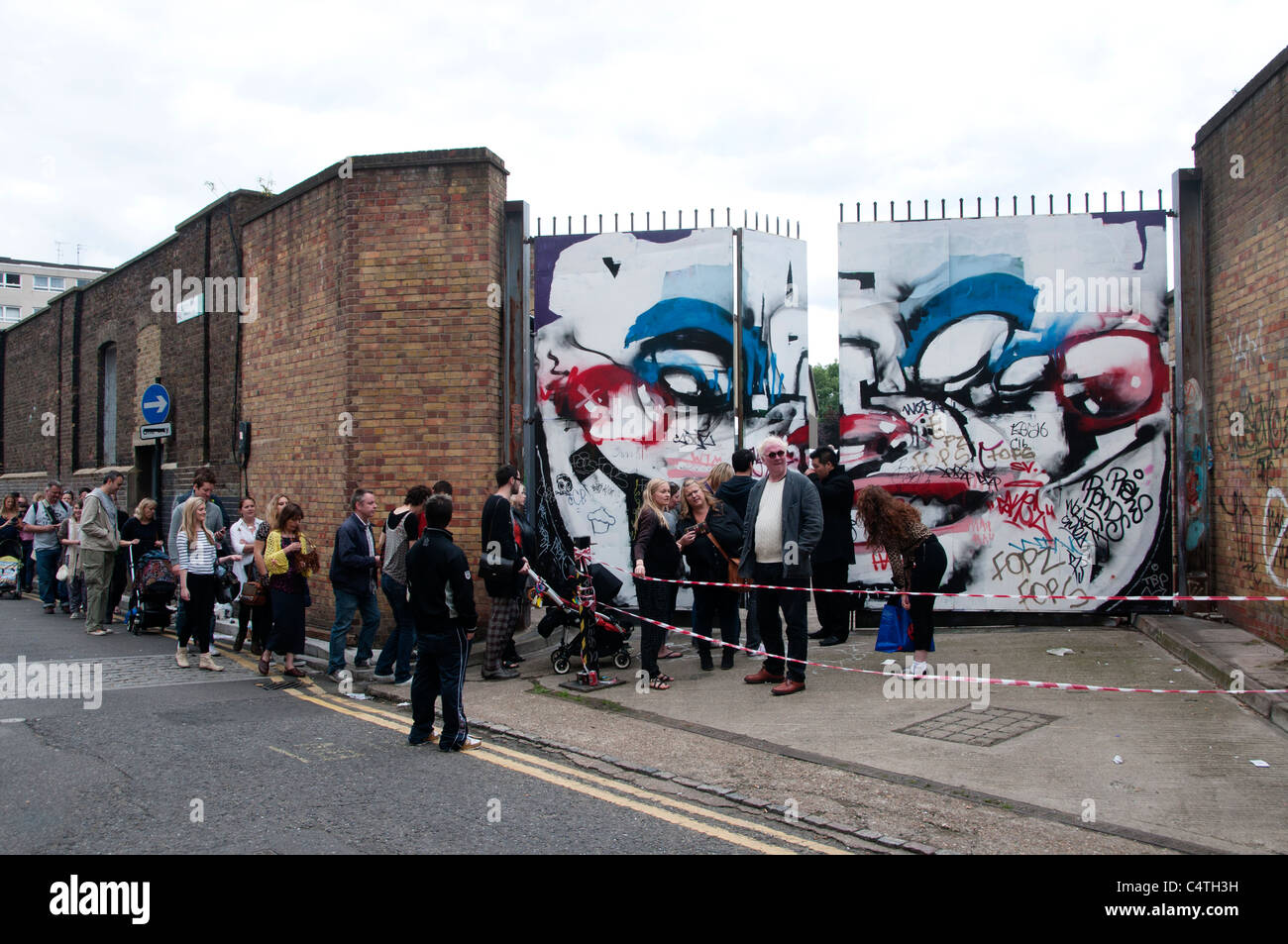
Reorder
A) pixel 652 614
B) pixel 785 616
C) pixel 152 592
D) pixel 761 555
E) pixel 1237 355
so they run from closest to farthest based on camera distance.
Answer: pixel 785 616 → pixel 761 555 → pixel 652 614 → pixel 1237 355 → pixel 152 592

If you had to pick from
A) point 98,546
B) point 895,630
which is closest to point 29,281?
point 98,546

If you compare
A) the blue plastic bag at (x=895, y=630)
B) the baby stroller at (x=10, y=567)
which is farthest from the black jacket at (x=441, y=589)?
the baby stroller at (x=10, y=567)

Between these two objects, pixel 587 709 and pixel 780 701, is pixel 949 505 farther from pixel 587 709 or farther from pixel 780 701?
pixel 587 709

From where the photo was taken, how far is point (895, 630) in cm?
802

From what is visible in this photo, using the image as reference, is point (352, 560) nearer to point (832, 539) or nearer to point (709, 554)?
point (709, 554)

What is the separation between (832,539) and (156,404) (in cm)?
1125

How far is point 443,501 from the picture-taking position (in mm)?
6250

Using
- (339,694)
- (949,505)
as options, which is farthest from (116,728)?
(949,505)

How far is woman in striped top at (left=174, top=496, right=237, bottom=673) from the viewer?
8.93m

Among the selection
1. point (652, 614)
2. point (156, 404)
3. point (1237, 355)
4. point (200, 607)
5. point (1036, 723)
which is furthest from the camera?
point (156, 404)

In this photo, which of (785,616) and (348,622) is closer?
(785,616)

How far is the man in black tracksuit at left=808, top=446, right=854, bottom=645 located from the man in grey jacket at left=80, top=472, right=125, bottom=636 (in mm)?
8679

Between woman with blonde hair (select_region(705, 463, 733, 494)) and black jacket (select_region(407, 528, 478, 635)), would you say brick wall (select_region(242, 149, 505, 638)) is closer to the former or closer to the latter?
woman with blonde hair (select_region(705, 463, 733, 494))

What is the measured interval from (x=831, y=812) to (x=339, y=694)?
4798 millimetres
